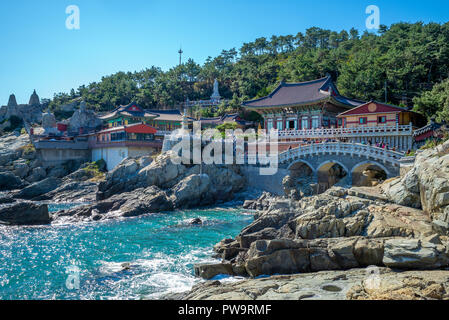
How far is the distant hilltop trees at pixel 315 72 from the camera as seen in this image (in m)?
49.8

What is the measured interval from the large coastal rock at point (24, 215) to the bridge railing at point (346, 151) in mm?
24704

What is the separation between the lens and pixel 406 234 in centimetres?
1583

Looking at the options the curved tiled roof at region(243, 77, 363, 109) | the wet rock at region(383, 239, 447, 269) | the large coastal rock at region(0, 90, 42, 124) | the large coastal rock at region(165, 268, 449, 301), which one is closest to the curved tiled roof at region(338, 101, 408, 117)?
the curved tiled roof at region(243, 77, 363, 109)

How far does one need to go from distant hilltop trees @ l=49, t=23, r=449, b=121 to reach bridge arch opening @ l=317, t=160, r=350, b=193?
1109 centimetres

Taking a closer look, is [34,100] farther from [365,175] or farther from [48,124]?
[365,175]

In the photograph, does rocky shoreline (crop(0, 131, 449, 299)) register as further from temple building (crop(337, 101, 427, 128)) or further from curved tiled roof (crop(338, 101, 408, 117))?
curved tiled roof (crop(338, 101, 408, 117))

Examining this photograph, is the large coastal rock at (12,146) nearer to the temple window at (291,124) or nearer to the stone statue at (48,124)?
the stone statue at (48,124)

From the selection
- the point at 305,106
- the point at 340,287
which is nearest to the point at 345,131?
the point at 305,106

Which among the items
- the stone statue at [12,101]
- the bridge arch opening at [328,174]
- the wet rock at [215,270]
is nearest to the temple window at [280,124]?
the bridge arch opening at [328,174]

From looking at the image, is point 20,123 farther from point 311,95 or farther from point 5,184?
point 311,95

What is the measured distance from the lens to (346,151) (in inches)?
1277

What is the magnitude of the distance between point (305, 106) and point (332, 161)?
41.2ft

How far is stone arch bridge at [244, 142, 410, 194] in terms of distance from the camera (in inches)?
1171
